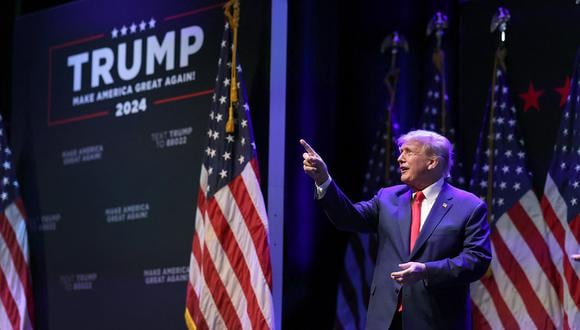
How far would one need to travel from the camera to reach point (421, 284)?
3727 millimetres

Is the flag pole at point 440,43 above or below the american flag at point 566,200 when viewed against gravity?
above

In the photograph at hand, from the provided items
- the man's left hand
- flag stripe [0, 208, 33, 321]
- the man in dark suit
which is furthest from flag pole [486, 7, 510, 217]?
flag stripe [0, 208, 33, 321]

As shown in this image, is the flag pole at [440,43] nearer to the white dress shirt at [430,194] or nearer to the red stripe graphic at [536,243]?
Result: the red stripe graphic at [536,243]

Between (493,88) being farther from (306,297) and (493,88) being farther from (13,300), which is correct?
(13,300)

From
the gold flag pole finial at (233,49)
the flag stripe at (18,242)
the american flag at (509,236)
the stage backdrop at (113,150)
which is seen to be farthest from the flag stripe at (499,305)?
the flag stripe at (18,242)

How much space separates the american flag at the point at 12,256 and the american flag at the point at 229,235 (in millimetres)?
1486

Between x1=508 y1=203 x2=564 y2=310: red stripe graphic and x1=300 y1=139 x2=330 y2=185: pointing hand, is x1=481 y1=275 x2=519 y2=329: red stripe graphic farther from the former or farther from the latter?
x1=300 y1=139 x2=330 y2=185: pointing hand

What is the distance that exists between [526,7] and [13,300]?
3.92m

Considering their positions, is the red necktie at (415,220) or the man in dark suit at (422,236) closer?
the man in dark suit at (422,236)

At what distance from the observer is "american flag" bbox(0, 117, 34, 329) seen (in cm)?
609

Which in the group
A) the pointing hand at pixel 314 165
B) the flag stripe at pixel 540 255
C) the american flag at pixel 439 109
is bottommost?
the flag stripe at pixel 540 255

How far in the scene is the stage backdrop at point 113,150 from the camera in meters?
5.82

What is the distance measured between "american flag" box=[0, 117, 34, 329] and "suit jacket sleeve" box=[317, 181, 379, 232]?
3.00 meters

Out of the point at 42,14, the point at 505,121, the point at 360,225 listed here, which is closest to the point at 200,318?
the point at 360,225
